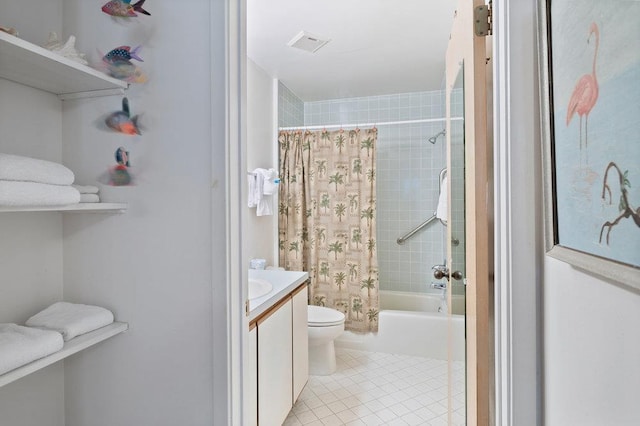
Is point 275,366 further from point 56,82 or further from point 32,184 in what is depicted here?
point 56,82

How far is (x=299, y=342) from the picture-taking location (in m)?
2.11

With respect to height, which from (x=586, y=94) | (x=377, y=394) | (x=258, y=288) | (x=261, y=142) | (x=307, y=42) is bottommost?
(x=377, y=394)

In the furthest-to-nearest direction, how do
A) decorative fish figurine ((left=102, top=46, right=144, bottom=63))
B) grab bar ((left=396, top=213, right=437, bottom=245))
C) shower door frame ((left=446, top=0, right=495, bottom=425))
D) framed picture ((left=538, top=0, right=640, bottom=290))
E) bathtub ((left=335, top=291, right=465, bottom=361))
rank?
grab bar ((left=396, top=213, right=437, bottom=245)) < bathtub ((left=335, top=291, right=465, bottom=361)) < decorative fish figurine ((left=102, top=46, right=144, bottom=63)) < shower door frame ((left=446, top=0, right=495, bottom=425)) < framed picture ((left=538, top=0, right=640, bottom=290))

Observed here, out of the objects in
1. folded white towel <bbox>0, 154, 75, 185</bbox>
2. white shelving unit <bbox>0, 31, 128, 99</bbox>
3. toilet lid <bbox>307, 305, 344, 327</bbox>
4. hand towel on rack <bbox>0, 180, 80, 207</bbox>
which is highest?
white shelving unit <bbox>0, 31, 128, 99</bbox>

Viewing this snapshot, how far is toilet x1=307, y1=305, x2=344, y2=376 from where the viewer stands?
8.39 feet

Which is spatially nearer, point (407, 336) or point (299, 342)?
point (299, 342)

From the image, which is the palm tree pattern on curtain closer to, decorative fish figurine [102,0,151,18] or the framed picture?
decorative fish figurine [102,0,151,18]

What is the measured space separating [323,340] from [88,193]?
1908 mm

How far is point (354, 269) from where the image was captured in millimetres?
3135

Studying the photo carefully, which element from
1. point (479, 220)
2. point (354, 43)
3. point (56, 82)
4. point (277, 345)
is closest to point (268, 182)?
point (354, 43)

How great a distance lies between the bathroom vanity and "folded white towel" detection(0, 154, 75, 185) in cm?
82

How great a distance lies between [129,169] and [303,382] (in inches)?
66.4

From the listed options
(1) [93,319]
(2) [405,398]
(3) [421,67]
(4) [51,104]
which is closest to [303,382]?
(2) [405,398]

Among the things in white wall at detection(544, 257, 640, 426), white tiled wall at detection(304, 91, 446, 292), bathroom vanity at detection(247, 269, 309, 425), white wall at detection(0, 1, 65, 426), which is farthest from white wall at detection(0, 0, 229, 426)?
white tiled wall at detection(304, 91, 446, 292)
